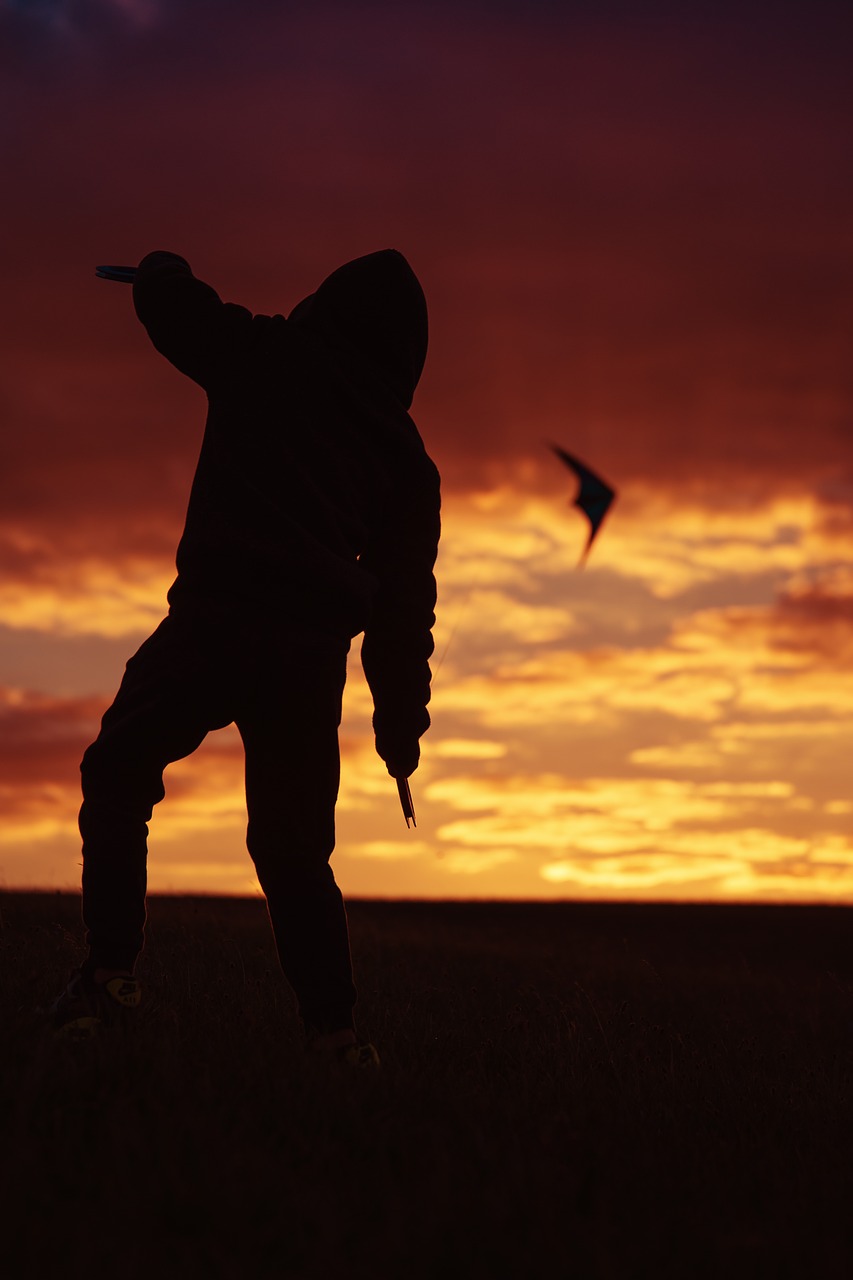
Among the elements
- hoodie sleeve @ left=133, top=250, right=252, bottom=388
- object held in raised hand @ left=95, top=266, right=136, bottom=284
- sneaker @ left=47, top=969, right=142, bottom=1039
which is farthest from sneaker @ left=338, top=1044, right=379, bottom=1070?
object held in raised hand @ left=95, top=266, right=136, bottom=284

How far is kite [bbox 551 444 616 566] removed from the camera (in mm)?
5346

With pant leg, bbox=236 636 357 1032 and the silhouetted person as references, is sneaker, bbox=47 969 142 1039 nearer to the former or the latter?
the silhouetted person

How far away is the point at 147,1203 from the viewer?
256 cm

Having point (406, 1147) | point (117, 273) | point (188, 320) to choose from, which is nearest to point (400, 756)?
point (406, 1147)

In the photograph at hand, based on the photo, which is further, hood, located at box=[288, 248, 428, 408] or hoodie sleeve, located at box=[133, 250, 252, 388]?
hood, located at box=[288, 248, 428, 408]

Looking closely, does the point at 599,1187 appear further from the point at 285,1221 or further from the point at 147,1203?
the point at 147,1203

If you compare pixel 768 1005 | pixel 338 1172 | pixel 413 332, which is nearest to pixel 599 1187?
pixel 338 1172

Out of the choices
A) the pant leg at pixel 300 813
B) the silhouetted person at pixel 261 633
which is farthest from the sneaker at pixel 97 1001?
the pant leg at pixel 300 813

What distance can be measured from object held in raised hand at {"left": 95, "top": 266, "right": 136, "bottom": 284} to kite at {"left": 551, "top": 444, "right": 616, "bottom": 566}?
2157 mm

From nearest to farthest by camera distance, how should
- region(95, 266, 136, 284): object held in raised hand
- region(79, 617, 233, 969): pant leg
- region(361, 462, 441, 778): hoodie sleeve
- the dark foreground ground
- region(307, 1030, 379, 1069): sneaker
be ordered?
the dark foreground ground, region(307, 1030, 379, 1069): sneaker, region(79, 617, 233, 969): pant leg, region(95, 266, 136, 284): object held in raised hand, region(361, 462, 441, 778): hoodie sleeve

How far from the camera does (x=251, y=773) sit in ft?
13.1

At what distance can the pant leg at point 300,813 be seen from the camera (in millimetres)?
3846

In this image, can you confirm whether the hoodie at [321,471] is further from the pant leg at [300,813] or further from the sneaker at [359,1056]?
the sneaker at [359,1056]

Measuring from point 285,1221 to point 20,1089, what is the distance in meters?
0.84
